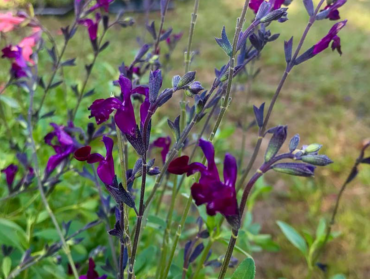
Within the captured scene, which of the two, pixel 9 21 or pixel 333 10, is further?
pixel 9 21

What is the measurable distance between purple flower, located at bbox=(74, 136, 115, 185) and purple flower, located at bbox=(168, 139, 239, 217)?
0.33ft

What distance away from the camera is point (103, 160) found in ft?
1.79

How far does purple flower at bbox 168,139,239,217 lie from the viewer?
1.52 ft

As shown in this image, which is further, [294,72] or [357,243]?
[294,72]

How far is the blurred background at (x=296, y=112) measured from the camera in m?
1.76

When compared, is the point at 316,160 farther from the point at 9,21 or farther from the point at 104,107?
the point at 9,21

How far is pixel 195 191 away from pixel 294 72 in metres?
3.44

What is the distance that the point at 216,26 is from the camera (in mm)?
4875

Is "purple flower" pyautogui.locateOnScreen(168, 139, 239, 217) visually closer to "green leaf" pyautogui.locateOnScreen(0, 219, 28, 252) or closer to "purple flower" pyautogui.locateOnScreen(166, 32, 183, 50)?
"green leaf" pyautogui.locateOnScreen(0, 219, 28, 252)

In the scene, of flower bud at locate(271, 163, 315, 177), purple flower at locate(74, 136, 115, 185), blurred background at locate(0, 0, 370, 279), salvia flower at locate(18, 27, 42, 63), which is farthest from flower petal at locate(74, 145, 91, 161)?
salvia flower at locate(18, 27, 42, 63)

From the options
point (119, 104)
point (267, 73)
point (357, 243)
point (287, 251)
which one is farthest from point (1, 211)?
point (267, 73)

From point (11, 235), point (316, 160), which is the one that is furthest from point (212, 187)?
point (11, 235)

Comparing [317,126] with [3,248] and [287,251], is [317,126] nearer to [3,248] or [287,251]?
[287,251]

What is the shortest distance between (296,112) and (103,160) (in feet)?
8.58
